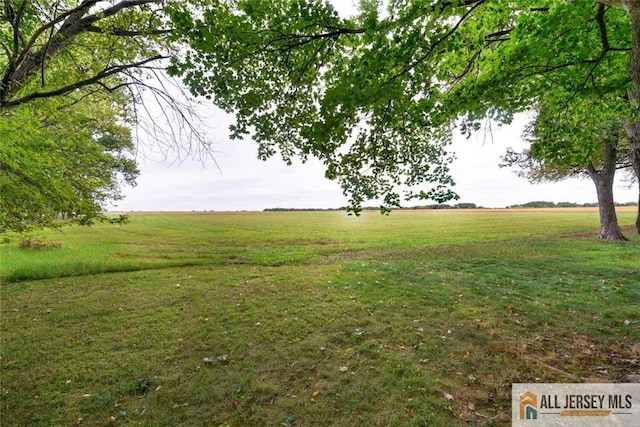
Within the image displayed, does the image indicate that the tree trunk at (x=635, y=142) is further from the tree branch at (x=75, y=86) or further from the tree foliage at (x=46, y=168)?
the tree foliage at (x=46, y=168)

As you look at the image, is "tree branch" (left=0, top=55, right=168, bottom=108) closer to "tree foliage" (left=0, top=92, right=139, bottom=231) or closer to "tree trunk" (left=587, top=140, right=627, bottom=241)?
"tree foliage" (left=0, top=92, right=139, bottom=231)

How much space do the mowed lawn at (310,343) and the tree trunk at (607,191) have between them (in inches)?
A: 327

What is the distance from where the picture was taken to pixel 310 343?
21.0ft

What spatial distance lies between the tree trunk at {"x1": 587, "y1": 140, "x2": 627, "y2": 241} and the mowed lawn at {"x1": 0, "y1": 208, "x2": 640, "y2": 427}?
830cm

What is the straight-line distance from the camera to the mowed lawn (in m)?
4.47

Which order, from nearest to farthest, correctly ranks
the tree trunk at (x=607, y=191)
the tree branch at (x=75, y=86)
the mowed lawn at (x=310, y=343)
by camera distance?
1. the mowed lawn at (x=310, y=343)
2. the tree branch at (x=75, y=86)
3. the tree trunk at (x=607, y=191)

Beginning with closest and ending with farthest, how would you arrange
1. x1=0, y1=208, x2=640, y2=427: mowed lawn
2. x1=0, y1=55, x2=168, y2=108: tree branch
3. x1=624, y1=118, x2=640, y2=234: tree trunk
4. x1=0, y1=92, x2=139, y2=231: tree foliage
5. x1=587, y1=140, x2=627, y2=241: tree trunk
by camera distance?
x1=0, y1=208, x2=640, y2=427: mowed lawn, x1=0, y1=55, x2=168, y2=108: tree branch, x1=624, y1=118, x2=640, y2=234: tree trunk, x1=0, y1=92, x2=139, y2=231: tree foliage, x1=587, y1=140, x2=627, y2=241: tree trunk

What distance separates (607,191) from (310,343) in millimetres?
23706

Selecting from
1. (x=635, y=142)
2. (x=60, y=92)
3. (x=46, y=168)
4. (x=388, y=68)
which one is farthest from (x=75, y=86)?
(x=635, y=142)

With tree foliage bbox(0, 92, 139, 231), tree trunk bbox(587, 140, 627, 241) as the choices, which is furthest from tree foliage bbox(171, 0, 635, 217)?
tree trunk bbox(587, 140, 627, 241)

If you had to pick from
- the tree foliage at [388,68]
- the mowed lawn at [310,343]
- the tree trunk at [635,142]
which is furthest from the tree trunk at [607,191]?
the tree foliage at [388,68]

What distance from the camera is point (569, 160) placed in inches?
282

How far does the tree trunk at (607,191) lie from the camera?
61.0ft

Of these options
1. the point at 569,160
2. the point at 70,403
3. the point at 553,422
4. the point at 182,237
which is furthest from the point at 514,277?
the point at 182,237
